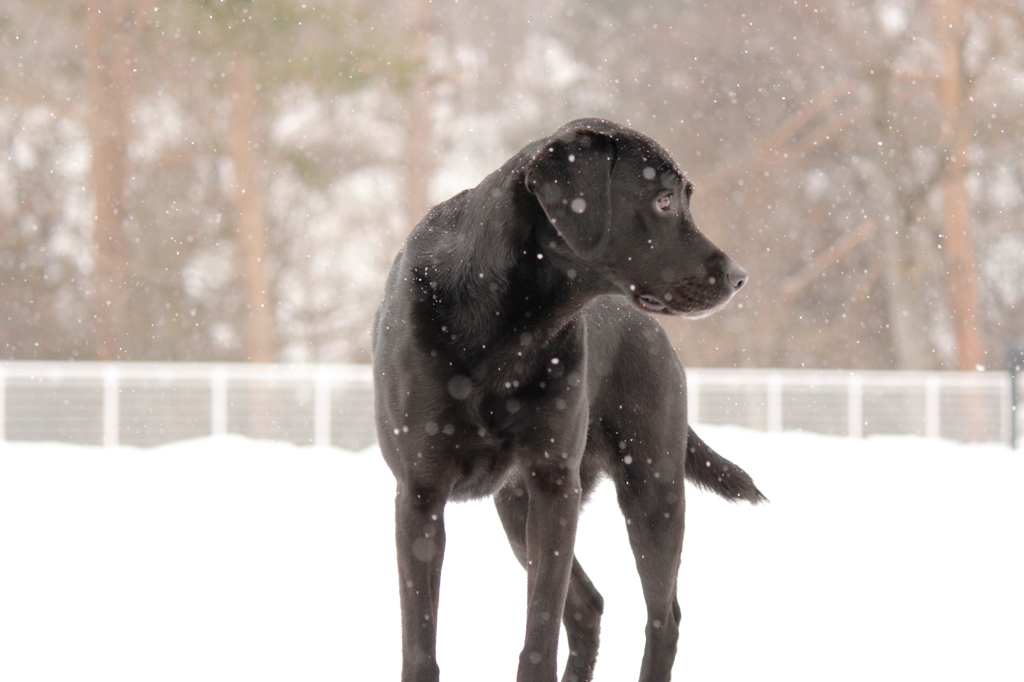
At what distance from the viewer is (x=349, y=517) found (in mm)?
8406

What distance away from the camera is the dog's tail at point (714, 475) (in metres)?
4.43

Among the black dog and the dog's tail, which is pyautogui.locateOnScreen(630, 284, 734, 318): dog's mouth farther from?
the dog's tail

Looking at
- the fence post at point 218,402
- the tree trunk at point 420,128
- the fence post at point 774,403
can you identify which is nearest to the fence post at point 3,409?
the fence post at point 218,402

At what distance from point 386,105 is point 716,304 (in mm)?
17330

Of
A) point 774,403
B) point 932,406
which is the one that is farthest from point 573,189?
point 932,406

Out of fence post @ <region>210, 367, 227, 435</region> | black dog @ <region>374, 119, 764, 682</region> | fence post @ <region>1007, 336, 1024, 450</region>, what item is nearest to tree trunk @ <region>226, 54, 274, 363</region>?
fence post @ <region>210, 367, 227, 435</region>

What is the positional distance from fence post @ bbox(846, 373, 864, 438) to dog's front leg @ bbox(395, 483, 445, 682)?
489 inches

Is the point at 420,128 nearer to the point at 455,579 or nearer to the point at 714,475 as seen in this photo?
the point at 455,579

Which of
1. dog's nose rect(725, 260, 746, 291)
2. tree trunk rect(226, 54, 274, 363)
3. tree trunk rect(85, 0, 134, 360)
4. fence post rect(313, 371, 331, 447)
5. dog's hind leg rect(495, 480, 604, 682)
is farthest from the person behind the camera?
tree trunk rect(226, 54, 274, 363)

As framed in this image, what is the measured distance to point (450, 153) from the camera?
20.6 meters

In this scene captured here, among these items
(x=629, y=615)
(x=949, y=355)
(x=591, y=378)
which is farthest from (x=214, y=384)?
(x=949, y=355)

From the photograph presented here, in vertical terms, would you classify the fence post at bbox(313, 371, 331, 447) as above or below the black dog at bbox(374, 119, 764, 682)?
below

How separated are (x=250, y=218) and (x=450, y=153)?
3.93 meters

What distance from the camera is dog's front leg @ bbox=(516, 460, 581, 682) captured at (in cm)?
325
